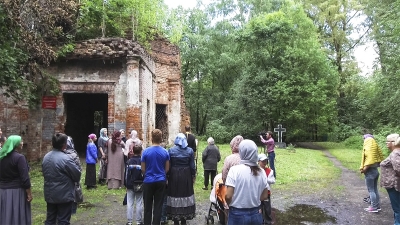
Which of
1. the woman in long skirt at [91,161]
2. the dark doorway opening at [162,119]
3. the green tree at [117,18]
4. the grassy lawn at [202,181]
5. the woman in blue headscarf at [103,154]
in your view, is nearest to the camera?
the grassy lawn at [202,181]

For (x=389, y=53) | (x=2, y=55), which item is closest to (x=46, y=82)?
(x=2, y=55)

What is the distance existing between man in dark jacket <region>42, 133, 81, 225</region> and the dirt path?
1.98 metres

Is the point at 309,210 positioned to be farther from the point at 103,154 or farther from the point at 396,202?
the point at 103,154

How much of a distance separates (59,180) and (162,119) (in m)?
16.0

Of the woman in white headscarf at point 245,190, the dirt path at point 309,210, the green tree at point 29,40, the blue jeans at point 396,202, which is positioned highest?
the green tree at point 29,40

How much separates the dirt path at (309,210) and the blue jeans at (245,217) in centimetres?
338

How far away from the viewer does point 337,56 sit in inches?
1391

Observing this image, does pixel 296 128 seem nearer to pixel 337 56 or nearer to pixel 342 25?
pixel 337 56

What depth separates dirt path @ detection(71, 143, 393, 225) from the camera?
759cm

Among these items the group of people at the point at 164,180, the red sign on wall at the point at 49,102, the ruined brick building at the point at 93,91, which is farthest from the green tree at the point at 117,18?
the group of people at the point at 164,180

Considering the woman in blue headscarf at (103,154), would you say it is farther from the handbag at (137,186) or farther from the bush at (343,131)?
the bush at (343,131)

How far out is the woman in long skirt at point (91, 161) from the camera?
34.6ft

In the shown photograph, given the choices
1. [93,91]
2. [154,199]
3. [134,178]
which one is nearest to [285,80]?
[93,91]

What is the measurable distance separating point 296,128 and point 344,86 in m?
7.59
